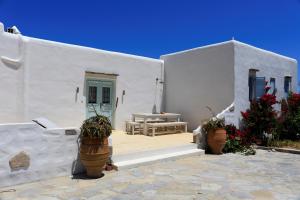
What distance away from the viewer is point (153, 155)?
7.88m

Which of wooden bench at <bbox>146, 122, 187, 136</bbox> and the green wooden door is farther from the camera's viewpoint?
the green wooden door

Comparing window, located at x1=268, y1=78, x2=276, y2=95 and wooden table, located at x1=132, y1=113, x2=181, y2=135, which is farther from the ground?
window, located at x1=268, y1=78, x2=276, y2=95

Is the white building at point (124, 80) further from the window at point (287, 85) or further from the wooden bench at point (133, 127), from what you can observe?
the wooden bench at point (133, 127)

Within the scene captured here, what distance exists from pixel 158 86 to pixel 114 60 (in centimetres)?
281

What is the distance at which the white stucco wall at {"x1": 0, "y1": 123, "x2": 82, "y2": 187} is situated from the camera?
529 centimetres

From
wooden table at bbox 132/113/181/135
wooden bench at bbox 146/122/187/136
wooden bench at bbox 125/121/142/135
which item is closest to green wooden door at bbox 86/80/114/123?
wooden bench at bbox 125/121/142/135

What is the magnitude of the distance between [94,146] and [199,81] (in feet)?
24.2

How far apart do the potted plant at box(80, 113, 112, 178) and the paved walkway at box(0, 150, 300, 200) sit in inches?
11.8

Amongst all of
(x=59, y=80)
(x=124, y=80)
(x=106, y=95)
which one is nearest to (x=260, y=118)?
(x=124, y=80)

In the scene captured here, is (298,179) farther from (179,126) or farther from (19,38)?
(19,38)

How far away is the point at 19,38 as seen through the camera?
30.3ft

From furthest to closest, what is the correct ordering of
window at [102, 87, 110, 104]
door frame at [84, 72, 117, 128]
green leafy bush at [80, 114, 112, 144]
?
1. window at [102, 87, 110, 104]
2. door frame at [84, 72, 117, 128]
3. green leafy bush at [80, 114, 112, 144]

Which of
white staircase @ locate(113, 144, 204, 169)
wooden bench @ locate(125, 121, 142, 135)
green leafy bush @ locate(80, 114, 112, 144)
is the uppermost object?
green leafy bush @ locate(80, 114, 112, 144)

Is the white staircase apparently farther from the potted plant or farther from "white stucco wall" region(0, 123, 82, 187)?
"white stucco wall" region(0, 123, 82, 187)
